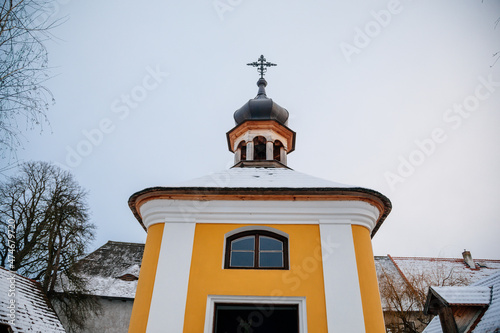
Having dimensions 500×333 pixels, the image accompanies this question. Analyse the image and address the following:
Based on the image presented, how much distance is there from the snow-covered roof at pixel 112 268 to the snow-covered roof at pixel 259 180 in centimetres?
1401

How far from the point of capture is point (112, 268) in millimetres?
22266

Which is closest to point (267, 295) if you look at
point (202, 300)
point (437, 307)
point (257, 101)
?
point (202, 300)

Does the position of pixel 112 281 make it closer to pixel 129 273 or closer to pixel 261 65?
pixel 129 273

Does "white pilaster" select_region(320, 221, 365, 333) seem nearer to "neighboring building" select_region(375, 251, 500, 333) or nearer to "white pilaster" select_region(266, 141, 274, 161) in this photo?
"white pilaster" select_region(266, 141, 274, 161)

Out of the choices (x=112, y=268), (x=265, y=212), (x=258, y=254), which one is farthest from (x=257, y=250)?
(x=112, y=268)

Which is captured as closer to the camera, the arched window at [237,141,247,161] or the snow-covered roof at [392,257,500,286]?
the arched window at [237,141,247,161]

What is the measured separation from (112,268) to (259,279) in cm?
1826

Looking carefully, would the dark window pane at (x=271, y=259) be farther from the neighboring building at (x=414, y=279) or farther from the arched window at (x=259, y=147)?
the neighboring building at (x=414, y=279)

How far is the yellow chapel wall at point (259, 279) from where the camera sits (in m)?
6.62

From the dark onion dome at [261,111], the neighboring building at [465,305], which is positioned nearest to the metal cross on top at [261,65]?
the dark onion dome at [261,111]

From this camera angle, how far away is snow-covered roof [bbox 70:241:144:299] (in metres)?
20.4

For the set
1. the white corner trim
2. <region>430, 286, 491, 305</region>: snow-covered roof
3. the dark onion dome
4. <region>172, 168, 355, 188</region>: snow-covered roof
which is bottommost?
the white corner trim

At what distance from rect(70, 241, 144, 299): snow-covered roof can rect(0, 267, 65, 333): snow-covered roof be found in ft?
20.9

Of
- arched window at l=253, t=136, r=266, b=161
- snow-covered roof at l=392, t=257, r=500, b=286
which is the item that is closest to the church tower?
arched window at l=253, t=136, r=266, b=161
